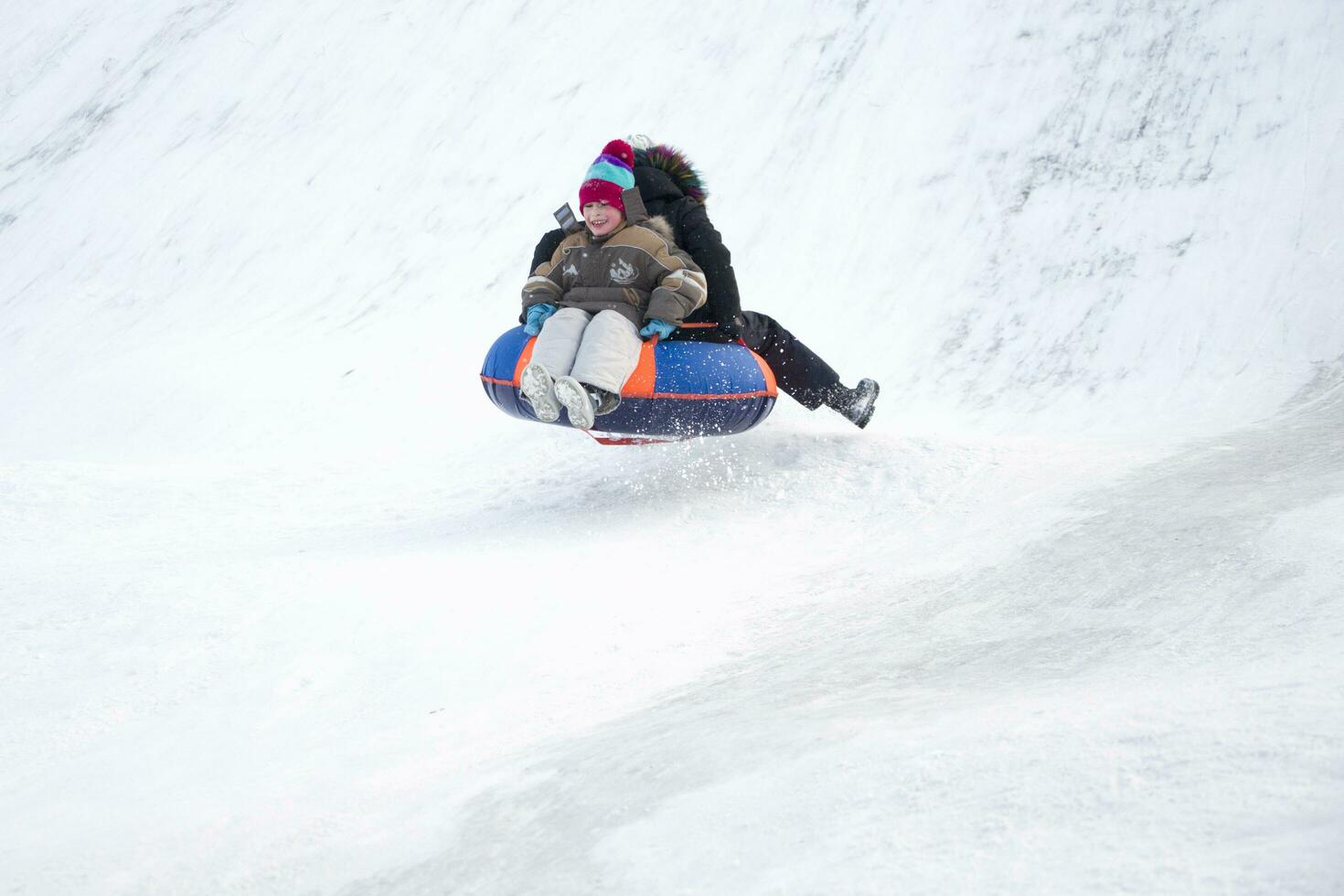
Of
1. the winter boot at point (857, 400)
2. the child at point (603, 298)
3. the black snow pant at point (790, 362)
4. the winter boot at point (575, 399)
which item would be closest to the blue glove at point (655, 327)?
the child at point (603, 298)

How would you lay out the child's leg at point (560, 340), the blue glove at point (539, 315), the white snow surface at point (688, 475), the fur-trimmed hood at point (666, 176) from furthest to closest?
the fur-trimmed hood at point (666, 176) → the blue glove at point (539, 315) → the child's leg at point (560, 340) → the white snow surface at point (688, 475)

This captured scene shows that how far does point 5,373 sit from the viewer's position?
7.91 m

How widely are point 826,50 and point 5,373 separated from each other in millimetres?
6522

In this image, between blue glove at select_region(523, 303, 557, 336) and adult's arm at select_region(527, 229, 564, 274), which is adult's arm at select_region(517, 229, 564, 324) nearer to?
adult's arm at select_region(527, 229, 564, 274)

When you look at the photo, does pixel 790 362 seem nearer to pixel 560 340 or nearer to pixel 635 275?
pixel 635 275

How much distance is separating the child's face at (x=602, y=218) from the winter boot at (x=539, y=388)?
586mm

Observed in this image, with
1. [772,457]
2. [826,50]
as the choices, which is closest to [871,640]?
[772,457]

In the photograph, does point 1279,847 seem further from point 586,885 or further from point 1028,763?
point 586,885

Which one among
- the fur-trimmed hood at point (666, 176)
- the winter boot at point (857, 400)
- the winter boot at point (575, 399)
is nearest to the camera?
the winter boot at point (575, 399)

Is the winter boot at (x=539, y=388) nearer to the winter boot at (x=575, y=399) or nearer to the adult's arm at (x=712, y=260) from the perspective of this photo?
the winter boot at (x=575, y=399)

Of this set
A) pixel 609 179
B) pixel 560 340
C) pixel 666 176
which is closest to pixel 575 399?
pixel 560 340

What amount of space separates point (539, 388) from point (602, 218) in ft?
2.28

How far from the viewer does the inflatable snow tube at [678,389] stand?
12.7ft

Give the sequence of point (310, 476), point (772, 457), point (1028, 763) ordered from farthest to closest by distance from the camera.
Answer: point (310, 476), point (772, 457), point (1028, 763)
